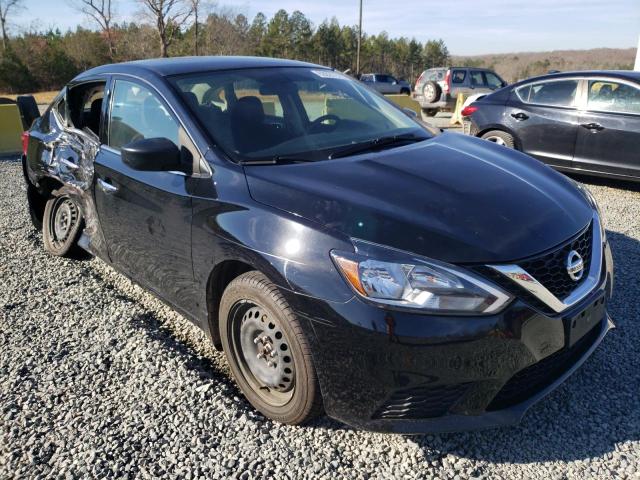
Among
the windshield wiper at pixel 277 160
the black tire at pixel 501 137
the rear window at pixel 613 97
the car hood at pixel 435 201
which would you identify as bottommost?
→ the black tire at pixel 501 137

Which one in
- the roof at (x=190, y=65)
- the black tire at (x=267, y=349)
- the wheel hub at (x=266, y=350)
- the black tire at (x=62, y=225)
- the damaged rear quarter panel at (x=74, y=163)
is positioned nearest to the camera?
the black tire at (x=267, y=349)

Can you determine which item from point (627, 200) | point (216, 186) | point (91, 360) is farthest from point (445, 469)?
point (627, 200)

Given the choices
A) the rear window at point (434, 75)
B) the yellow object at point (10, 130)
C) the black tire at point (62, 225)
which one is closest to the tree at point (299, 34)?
the rear window at point (434, 75)

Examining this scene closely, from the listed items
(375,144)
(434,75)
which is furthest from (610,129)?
(434,75)

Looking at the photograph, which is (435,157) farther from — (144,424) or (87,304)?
(87,304)

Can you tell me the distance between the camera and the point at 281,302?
2176 mm

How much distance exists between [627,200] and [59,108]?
20.4ft

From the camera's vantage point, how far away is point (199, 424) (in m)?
2.46

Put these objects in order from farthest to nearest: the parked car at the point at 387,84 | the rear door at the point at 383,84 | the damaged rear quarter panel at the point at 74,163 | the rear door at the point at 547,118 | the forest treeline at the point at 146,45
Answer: the forest treeline at the point at 146,45, the parked car at the point at 387,84, the rear door at the point at 383,84, the rear door at the point at 547,118, the damaged rear quarter panel at the point at 74,163

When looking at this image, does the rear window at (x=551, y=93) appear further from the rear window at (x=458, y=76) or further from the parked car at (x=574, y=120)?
the rear window at (x=458, y=76)

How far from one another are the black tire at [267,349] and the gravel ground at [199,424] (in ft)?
0.38

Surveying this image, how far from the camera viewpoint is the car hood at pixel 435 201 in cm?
205

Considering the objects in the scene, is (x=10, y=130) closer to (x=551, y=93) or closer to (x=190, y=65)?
(x=190, y=65)

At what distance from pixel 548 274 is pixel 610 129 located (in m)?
5.28
